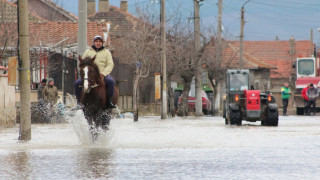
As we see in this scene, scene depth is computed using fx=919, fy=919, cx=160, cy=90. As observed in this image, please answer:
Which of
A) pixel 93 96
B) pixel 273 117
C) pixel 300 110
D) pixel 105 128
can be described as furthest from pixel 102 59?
pixel 300 110

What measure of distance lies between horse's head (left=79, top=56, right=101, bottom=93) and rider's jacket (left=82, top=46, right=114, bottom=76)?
1.55ft

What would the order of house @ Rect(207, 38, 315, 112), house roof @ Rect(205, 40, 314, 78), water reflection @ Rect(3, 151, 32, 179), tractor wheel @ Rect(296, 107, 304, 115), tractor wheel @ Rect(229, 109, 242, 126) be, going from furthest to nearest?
house roof @ Rect(205, 40, 314, 78) < house @ Rect(207, 38, 315, 112) < tractor wheel @ Rect(296, 107, 304, 115) < tractor wheel @ Rect(229, 109, 242, 126) < water reflection @ Rect(3, 151, 32, 179)

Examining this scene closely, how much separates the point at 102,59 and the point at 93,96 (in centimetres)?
86

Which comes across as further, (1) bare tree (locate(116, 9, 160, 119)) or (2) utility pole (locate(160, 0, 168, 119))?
(2) utility pole (locate(160, 0, 168, 119))

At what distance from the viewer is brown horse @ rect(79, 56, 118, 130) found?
1864 cm

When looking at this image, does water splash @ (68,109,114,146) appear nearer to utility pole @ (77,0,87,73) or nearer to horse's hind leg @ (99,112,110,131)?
horse's hind leg @ (99,112,110,131)

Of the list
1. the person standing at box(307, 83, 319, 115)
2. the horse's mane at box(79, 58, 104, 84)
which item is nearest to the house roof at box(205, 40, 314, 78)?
the person standing at box(307, 83, 319, 115)

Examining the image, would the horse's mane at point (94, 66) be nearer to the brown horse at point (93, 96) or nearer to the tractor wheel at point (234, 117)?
the brown horse at point (93, 96)

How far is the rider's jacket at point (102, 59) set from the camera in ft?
63.6

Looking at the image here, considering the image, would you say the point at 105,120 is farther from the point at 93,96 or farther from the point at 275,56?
the point at 275,56

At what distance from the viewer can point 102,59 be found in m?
19.4

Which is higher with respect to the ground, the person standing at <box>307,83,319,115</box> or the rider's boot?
the person standing at <box>307,83,319,115</box>

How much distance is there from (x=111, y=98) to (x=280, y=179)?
26.9 ft

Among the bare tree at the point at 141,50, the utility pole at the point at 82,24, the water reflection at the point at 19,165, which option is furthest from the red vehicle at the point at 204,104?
the water reflection at the point at 19,165
